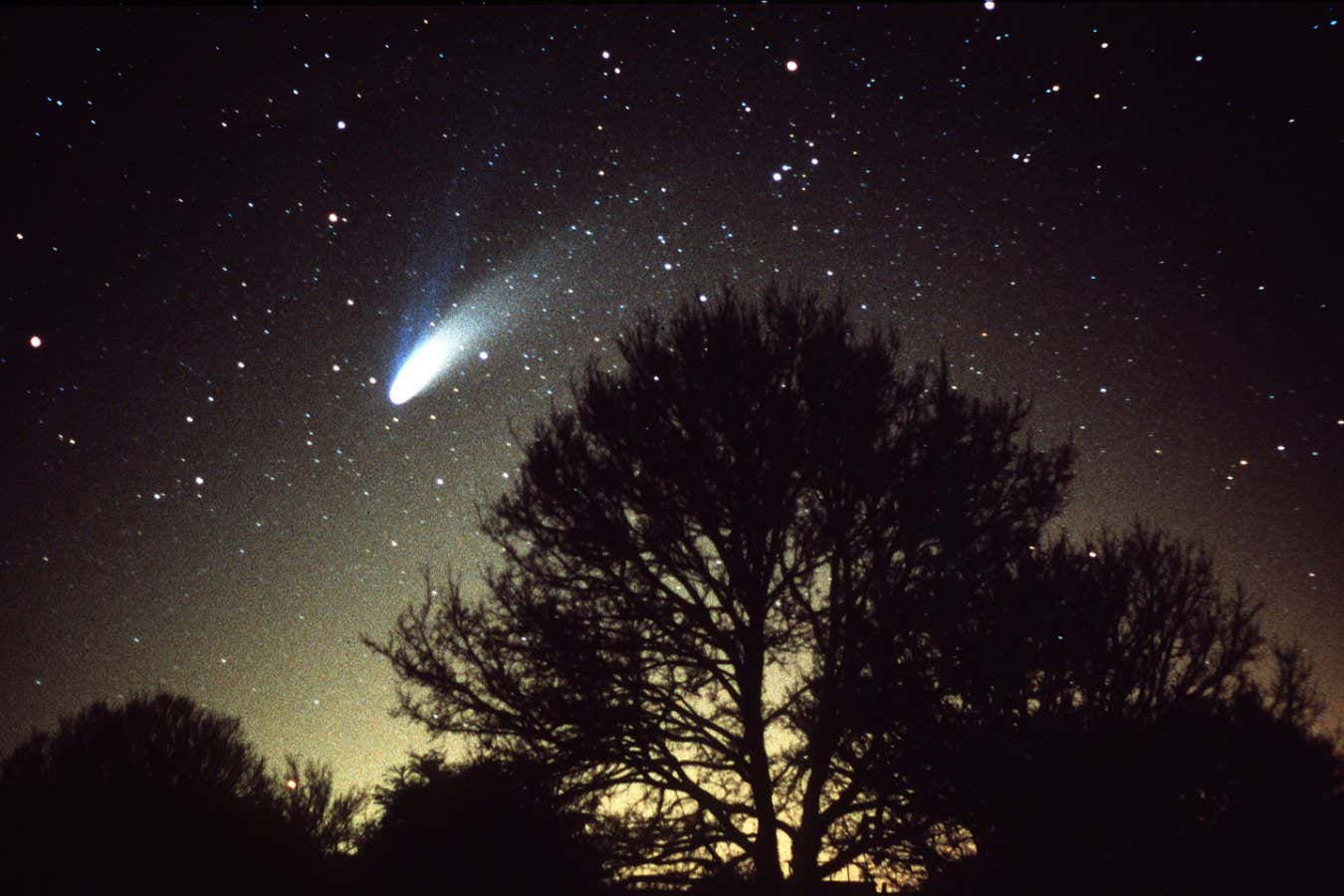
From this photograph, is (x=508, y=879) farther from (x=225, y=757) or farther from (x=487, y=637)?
(x=225, y=757)

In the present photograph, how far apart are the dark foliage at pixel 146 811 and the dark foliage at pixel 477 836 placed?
358 inches

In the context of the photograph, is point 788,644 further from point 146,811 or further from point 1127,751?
point 146,811

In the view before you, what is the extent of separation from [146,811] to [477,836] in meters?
16.7

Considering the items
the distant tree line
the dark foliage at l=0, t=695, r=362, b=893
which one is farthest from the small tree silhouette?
the dark foliage at l=0, t=695, r=362, b=893

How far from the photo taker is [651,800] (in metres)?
7.97

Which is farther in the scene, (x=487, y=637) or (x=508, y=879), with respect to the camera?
(x=508, y=879)

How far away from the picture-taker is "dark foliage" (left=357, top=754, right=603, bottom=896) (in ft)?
Answer: 26.1

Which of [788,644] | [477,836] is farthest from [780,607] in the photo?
[477,836]

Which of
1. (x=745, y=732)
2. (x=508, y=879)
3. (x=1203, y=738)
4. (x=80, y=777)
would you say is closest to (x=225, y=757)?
(x=80, y=777)

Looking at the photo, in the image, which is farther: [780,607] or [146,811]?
[146,811]

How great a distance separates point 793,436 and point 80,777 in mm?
26024

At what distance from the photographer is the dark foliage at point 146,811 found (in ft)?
58.3

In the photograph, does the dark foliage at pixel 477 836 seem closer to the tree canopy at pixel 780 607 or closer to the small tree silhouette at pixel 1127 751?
the tree canopy at pixel 780 607

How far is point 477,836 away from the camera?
9.19 metres
